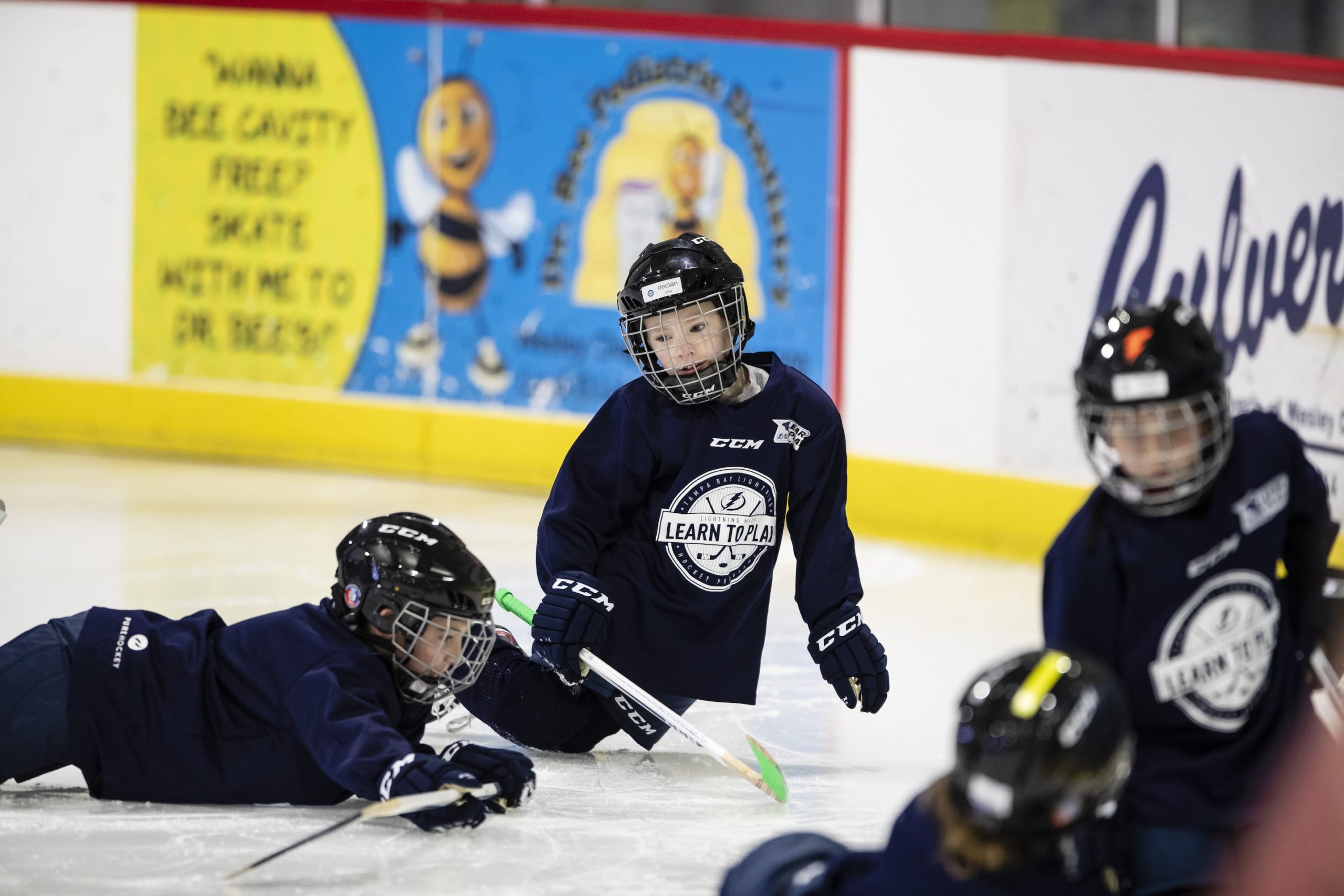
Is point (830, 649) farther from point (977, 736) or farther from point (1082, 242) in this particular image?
point (1082, 242)

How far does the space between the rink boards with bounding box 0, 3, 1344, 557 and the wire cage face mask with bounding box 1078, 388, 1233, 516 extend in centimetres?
258

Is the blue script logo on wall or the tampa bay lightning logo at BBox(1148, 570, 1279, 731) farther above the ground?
the blue script logo on wall

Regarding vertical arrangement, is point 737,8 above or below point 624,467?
above

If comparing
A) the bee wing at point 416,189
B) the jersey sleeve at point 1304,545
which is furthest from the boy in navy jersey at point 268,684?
the bee wing at point 416,189

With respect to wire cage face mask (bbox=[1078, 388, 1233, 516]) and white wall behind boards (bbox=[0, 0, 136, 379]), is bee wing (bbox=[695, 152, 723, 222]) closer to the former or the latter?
white wall behind boards (bbox=[0, 0, 136, 379])

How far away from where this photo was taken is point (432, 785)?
293cm

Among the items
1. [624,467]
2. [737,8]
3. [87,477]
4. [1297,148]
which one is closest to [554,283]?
[737,8]

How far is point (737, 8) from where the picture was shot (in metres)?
7.44

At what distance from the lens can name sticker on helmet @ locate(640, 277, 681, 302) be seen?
335cm

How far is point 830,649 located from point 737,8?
4558mm

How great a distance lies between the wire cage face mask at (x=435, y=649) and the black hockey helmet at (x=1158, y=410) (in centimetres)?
115

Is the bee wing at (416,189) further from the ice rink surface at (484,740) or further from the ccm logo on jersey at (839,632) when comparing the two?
the ccm logo on jersey at (839,632)

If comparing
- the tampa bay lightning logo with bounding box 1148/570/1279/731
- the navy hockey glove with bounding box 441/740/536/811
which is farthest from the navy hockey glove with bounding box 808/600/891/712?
the tampa bay lightning logo with bounding box 1148/570/1279/731

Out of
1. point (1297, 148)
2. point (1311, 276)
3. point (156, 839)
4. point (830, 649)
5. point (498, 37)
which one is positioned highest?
point (498, 37)
